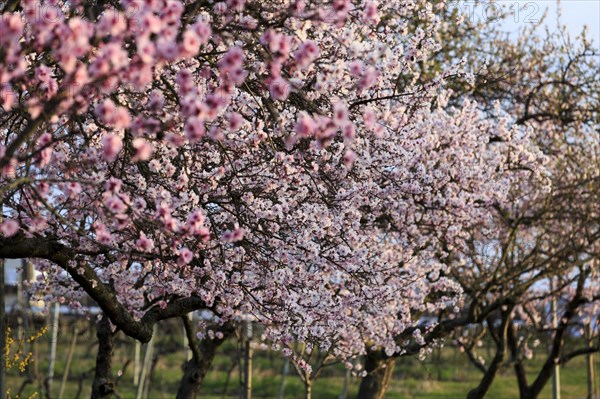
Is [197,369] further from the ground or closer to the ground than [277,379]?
further from the ground

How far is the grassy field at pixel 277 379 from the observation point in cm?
2805

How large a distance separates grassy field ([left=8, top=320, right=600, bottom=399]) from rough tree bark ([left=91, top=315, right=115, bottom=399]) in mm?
14347

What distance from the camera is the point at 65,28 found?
13.5 ft

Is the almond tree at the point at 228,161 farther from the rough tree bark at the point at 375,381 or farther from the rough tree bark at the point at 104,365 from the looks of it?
the rough tree bark at the point at 375,381

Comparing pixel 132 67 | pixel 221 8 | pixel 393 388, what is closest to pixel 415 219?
pixel 221 8

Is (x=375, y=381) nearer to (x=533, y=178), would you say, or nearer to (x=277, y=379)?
(x=533, y=178)

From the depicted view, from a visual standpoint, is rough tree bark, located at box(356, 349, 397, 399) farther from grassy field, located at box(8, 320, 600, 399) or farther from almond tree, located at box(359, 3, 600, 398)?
grassy field, located at box(8, 320, 600, 399)

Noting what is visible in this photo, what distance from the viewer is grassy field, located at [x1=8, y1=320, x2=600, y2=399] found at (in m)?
28.0

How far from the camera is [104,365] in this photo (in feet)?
37.3

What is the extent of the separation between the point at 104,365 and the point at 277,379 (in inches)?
778

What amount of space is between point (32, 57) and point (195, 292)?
2909 mm

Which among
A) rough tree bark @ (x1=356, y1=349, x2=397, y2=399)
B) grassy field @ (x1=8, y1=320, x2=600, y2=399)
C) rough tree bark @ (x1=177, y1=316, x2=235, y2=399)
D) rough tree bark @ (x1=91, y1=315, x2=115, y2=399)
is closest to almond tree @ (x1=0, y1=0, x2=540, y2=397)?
rough tree bark @ (x1=91, y1=315, x2=115, y2=399)

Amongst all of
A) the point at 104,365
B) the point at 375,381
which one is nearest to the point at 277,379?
the point at 375,381

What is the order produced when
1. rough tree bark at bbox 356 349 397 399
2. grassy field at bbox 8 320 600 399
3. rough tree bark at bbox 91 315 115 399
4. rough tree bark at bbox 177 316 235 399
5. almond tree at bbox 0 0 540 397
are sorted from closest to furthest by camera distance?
almond tree at bbox 0 0 540 397 < rough tree bark at bbox 91 315 115 399 < rough tree bark at bbox 177 316 235 399 < rough tree bark at bbox 356 349 397 399 < grassy field at bbox 8 320 600 399
